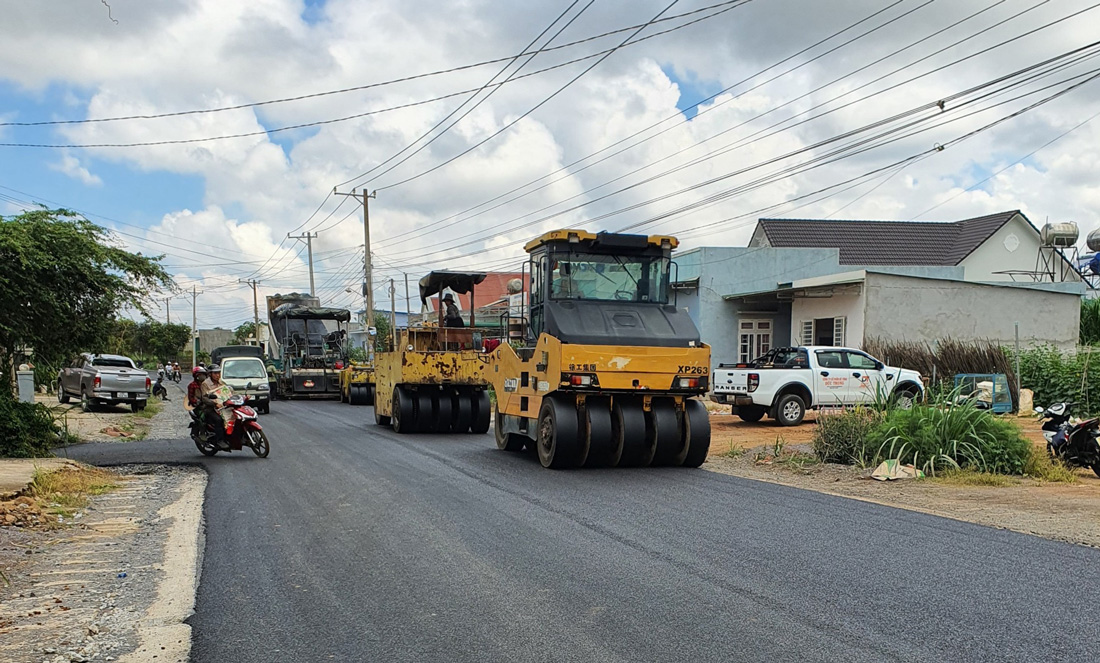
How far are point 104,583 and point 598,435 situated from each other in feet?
22.4

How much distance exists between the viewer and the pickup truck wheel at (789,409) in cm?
1981

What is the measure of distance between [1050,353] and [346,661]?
22.0m

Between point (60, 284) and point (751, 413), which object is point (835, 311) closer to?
point (751, 413)

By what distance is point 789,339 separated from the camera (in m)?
32.3

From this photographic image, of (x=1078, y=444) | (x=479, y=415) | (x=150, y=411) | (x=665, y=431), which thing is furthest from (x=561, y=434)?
(x=150, y=411)

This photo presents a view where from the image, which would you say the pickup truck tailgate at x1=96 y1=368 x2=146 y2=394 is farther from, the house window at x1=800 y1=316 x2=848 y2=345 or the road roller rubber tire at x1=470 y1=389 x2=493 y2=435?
the house window at x1=800 y1=316 x2=848 y2=345

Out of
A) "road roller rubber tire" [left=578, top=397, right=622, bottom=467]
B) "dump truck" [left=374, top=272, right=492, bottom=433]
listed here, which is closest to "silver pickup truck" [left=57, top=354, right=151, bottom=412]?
"dump truck" [left=374, top=272, right=492, bottom=433]

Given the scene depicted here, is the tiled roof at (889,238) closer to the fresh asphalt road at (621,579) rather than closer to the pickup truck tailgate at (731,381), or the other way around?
the pickup truck tailgate at (731,381)

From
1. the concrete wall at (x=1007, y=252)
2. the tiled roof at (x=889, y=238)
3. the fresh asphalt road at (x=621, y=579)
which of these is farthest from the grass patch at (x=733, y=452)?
the concrete wall at (x=1007, y=252)

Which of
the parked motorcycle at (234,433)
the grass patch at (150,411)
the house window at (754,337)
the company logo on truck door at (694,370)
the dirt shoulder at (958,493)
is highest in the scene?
the house window at (754,337)

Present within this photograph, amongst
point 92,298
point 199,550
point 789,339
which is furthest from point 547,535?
point 789,339

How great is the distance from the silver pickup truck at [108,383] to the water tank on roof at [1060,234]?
33.1m

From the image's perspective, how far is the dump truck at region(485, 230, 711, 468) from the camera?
39.8ft

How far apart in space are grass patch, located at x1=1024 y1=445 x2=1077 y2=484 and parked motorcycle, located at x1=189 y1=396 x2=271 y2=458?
11234mm
